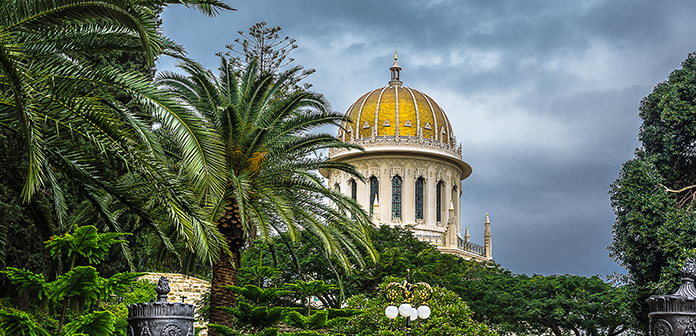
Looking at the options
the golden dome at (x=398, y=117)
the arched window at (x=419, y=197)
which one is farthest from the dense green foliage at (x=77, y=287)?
the arched window at (x=419, y=197)

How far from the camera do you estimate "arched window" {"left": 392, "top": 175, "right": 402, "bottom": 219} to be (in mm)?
43781

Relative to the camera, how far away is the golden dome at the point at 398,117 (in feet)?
144

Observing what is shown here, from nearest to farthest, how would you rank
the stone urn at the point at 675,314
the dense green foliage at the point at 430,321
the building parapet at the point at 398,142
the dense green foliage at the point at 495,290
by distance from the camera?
the stone urn at the point at 675,314 < the dense green foliage at the point at 430,321 < the dense green foliage at the point at 495,290 < the building parapet at the point at 398,142

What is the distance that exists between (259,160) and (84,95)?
5.73m

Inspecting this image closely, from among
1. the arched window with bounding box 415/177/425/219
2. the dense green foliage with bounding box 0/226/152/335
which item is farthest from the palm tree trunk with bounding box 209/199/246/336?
the arched window with bounding box 415/177/425/219

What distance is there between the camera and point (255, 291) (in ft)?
48.2

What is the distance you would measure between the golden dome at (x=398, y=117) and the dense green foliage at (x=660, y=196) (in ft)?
79.3

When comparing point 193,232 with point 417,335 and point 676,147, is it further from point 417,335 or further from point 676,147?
point 676,147

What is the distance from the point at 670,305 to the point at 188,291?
843 inches

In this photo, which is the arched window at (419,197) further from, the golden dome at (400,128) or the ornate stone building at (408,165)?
the golden dome at (400,128)

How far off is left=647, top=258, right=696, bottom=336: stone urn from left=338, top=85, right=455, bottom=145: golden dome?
36.6 metres

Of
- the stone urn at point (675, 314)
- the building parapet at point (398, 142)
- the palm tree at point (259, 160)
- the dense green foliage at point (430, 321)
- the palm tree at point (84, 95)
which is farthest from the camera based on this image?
the building parapet at point (398, 142)

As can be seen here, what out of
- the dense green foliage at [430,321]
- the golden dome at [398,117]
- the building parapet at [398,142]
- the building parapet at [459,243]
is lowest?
the dense green foliage at [430,321]

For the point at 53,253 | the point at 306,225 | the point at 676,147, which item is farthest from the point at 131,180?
the point at 676,147
